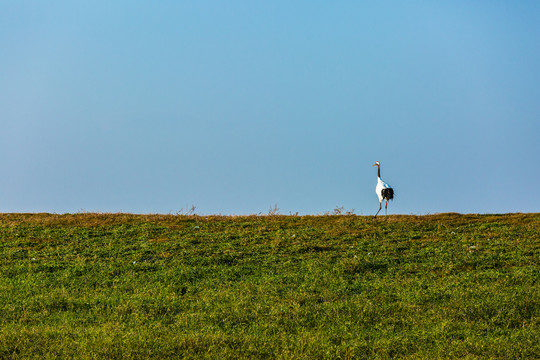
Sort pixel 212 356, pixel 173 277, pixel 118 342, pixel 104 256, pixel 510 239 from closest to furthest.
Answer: pixel 212 356, pixel 118 342, pixel 173 277, pixel 104 256, pixel 510 239

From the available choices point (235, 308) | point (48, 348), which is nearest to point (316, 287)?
point (235, 308)

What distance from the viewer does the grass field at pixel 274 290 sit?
39.7 feet

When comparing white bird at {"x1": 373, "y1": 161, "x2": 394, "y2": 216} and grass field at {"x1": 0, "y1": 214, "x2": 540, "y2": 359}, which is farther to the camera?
white bird at {"x1": 373, "y1": 161, "x2": 394, "y2": 216}

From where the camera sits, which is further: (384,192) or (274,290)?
(384,192)

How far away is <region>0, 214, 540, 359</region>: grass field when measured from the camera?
12.1m

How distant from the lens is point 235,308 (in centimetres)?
1491

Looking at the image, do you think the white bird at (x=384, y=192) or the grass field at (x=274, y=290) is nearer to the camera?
the grass field at (x=274, y=290)

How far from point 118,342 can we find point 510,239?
65.1ft

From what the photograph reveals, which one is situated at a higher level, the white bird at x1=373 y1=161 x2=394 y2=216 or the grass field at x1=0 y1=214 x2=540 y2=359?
the white bird at x1=373 y1=161 x2=394 y2=216

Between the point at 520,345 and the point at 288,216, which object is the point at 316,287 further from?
the point at 288,216

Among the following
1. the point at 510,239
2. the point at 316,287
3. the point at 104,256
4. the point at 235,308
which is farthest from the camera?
the point at 510,239

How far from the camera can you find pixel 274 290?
17109 mm

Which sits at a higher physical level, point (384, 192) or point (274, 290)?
point (384, 192)

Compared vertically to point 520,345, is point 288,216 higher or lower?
higher
